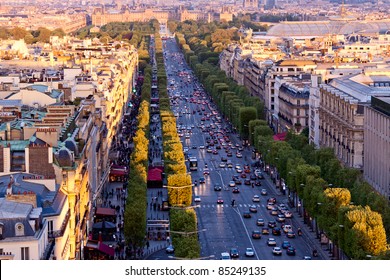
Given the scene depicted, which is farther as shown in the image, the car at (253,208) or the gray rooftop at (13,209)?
the car at (253,208)

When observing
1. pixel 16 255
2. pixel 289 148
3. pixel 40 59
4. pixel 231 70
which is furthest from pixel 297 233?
pixel 231 70

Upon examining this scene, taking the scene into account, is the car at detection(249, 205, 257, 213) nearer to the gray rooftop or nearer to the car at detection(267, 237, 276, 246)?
the car at detection(267, 237, 276, 246)

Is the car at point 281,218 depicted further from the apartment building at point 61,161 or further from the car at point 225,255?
the car at point 225,255

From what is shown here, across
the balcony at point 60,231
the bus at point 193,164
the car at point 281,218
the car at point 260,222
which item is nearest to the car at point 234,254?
the car at point 260,222

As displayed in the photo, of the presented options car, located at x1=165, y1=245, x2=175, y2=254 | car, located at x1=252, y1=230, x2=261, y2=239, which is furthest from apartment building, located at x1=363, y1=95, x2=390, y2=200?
car, located at x1=165, y1=245, x2=175, y2=254

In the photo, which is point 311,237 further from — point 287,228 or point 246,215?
point 246,215

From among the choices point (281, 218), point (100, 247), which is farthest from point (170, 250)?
point (281, 218)

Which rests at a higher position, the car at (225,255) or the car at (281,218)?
the car at (225,255)
